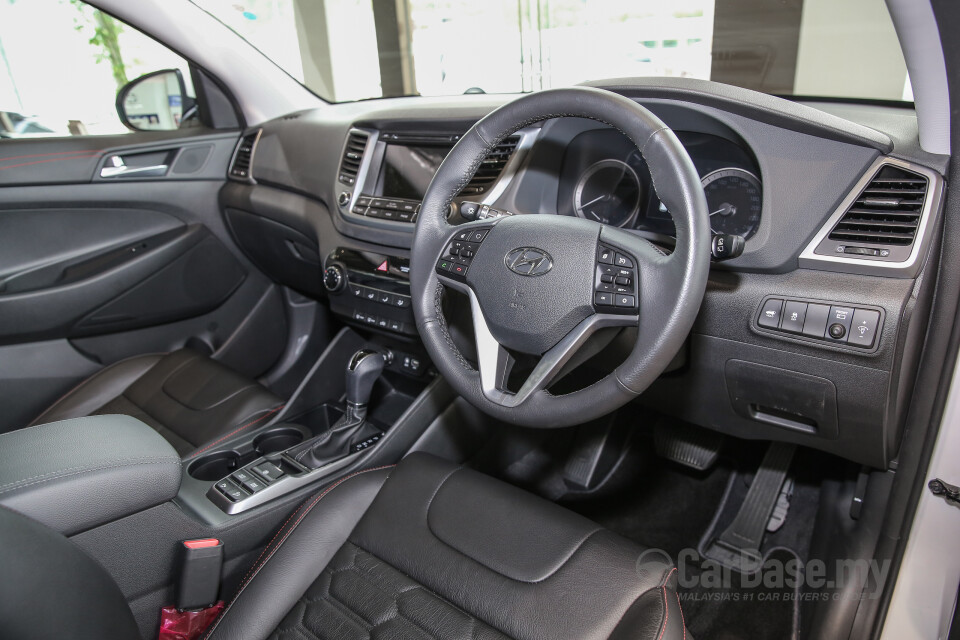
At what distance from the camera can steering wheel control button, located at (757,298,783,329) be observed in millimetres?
1227

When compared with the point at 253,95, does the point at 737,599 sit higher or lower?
lower

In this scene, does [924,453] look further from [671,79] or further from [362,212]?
[362,212]

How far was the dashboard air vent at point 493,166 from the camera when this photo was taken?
1529 mm

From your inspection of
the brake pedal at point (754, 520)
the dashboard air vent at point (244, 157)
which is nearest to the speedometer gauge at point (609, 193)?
the brake pedal at point (754, 520)

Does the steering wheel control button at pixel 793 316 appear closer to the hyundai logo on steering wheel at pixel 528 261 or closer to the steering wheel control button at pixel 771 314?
the steering wheel control button at pixel 771 314

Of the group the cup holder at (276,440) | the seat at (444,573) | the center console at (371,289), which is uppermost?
the center console at (371,289)

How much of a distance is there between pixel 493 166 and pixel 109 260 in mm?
1411

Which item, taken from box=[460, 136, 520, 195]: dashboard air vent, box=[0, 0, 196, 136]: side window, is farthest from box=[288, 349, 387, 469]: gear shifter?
box=[0, 0, 196, 136]: side window

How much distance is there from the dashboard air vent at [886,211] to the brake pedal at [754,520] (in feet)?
2.98

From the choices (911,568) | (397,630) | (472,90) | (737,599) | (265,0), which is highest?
(265,0)

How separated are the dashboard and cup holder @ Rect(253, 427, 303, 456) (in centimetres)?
33

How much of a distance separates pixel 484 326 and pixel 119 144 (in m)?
1.71

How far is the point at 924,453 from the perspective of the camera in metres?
1.24

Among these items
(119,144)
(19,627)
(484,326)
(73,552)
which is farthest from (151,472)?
(119,144)
